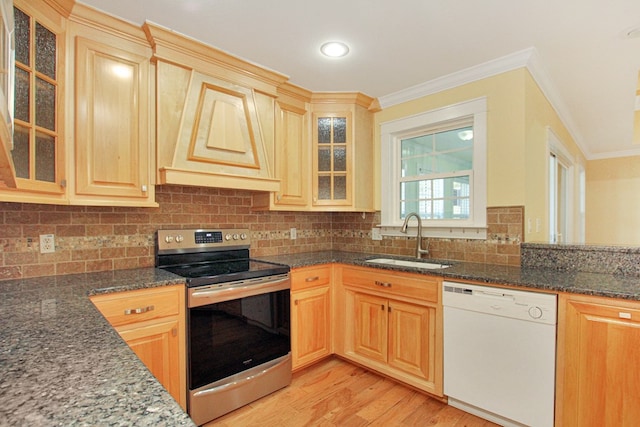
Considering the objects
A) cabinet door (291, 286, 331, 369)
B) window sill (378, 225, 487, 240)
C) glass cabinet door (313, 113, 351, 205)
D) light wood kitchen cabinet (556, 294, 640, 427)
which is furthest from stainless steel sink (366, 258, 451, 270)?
light wood kitchen cabinet (556, 294, 640, 427)

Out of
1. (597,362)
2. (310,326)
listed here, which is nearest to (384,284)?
(310,326)

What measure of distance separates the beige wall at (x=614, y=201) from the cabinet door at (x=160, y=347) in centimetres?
615

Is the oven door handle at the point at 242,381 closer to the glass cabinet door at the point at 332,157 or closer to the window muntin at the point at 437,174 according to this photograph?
the glass cabinet door at the point at 332,157

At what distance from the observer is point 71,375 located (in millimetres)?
705

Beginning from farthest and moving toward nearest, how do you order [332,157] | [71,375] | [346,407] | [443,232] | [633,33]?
1. [332,157]
2. [443,232]
3. [346,407]
4. [633,33]
5. [71,375]

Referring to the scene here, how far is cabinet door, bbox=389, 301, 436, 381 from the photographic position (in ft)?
7.10

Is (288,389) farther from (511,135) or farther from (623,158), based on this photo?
(623,158)

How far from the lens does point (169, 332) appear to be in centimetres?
180

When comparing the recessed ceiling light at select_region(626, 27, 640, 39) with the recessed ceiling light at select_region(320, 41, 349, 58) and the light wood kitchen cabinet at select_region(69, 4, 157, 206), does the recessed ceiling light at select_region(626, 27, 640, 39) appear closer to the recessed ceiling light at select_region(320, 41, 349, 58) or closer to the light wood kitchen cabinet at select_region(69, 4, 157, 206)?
the recessed ceiling light at select_region(320, 41, 349, 58)

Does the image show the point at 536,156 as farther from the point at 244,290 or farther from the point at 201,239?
the point at 201,239

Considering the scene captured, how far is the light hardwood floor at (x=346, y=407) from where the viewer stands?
1.96m

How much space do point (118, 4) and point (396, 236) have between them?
2.54 meters

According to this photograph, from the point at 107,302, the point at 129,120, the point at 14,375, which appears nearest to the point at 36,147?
the point at 129,120

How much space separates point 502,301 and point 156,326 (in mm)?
1895
